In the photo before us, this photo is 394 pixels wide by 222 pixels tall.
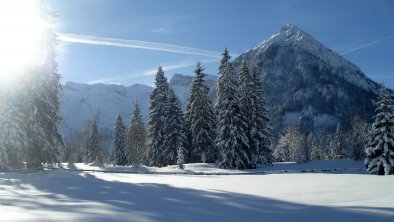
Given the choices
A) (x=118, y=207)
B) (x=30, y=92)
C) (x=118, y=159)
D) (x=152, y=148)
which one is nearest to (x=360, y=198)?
(x=118, y=207)

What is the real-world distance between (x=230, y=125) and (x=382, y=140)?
1850 centimetres

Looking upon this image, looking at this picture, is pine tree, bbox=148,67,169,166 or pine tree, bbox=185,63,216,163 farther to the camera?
pine tree, bbox=148,67,169,166

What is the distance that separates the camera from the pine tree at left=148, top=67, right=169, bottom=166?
60.7 metres

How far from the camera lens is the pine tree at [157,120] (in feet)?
199

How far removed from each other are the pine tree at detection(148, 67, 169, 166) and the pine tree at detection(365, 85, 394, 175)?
97.2 ft

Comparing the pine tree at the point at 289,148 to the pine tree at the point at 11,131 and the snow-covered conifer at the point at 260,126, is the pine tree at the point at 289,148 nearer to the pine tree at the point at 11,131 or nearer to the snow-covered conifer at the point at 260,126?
the snow-covered conifer at the point at 260,126

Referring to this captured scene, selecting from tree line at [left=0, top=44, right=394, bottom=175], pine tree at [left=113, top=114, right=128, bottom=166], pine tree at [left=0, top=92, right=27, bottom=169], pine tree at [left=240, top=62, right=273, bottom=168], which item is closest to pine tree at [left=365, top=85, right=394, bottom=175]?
tree line at [left=0, top=44, right=394, bottom=175]

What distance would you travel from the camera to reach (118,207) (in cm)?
1008

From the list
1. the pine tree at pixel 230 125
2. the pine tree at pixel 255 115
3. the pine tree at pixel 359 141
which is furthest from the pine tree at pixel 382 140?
the pine tree at pixel 359 141

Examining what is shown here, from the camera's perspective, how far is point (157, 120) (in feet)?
201

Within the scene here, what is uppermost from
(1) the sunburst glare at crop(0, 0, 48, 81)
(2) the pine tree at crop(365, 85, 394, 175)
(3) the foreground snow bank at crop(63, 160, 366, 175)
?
(1) the sunburst glare at crop(0, 0, 48, 81)

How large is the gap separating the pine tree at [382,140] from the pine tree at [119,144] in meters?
56.3

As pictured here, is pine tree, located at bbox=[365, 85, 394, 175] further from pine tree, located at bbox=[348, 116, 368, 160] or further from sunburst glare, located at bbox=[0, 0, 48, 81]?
pine tree, located at bbox=[348, 116, 368, 160]

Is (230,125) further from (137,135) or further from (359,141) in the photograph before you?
(359,141)
